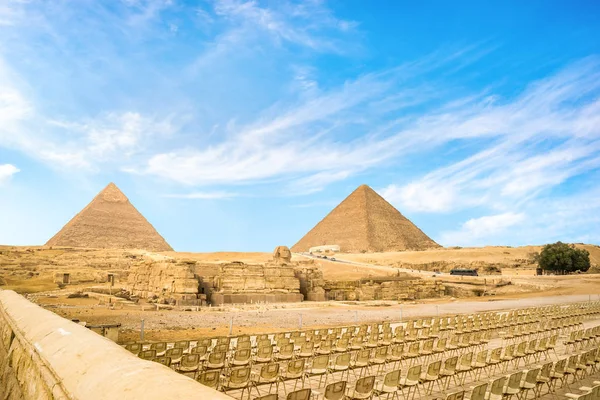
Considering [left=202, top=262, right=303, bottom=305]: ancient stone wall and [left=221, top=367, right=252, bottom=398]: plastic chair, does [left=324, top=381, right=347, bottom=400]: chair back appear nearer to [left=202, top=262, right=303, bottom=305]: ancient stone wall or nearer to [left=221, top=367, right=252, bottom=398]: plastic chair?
[left=221, top=367, right=252, bottom=398]: plastic chair

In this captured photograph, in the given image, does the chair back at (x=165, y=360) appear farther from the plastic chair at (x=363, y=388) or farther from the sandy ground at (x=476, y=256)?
the sandy ground at (x=476, y=256)

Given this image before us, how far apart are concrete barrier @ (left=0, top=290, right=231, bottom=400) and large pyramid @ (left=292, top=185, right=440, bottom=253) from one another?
12394cm

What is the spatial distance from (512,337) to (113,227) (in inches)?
4707

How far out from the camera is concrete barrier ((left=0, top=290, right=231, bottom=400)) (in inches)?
82.7

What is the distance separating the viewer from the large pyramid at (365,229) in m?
133

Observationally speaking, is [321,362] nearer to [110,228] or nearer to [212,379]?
[212,379]

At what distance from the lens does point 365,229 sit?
135250mm

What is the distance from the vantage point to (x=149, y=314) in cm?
2244

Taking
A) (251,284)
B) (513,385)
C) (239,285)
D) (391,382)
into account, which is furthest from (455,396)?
(251,284)

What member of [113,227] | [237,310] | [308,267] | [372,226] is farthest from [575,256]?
[113,227]

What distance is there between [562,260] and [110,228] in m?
103

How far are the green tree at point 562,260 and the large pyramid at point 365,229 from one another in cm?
7204

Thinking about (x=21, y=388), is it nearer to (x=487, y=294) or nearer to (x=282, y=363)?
(x=282, y=363)

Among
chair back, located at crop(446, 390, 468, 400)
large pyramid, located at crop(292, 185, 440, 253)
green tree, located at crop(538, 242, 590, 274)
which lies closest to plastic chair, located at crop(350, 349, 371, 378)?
chair back, located at crop(446, 390, 468, 400)
